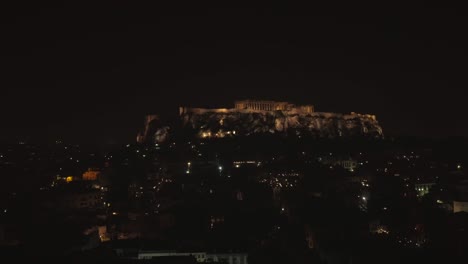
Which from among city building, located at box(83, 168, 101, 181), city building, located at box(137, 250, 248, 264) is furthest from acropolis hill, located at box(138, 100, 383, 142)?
city building, located at box(137, 250, 248, 264)

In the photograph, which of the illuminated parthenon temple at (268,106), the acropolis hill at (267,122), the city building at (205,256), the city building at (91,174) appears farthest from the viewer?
the illuminated parthenon temple at (268,106)

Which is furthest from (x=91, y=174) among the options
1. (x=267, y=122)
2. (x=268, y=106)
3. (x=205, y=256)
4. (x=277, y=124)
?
(x=268, y=106)

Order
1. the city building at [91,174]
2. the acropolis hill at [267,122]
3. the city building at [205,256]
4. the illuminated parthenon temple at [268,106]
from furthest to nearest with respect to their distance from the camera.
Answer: the illuminated parthenon temple at [268,106] → the acropolis hill at [267,122] → the city building at [91,174] → the city building at [205,256]

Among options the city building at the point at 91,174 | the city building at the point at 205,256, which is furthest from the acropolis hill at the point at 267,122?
the city building at the point at 205,256

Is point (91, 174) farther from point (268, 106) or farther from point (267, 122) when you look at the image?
point (268, 106)

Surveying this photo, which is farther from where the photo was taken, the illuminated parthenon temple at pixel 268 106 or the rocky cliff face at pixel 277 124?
the illuminated parthenon temple at pixel 268 106

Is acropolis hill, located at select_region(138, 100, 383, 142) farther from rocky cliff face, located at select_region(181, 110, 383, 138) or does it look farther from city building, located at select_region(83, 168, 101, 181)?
city building, located at select_region(83, 168, 101, 181)

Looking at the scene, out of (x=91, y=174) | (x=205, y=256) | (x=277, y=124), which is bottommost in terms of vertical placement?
(x=205, y=256)

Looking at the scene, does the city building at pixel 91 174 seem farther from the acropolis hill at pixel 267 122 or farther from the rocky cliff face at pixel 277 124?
the rocky cliff face at pixel 277 124
